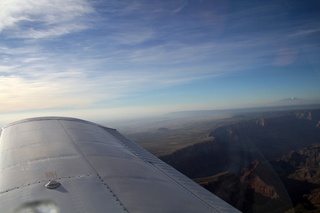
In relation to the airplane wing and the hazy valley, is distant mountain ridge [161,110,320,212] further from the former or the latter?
the airplane wing

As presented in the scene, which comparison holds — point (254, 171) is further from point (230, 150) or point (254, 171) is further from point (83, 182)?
point (83, 182)

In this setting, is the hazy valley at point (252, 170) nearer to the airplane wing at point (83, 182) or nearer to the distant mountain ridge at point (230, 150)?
the distant mountain ridge at point (230, 150)

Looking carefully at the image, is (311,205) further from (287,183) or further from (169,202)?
(169,202)

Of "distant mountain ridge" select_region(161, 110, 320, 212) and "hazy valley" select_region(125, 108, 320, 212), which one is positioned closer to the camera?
"distant mountain ridge" select_region(161, 110, 320, 212)

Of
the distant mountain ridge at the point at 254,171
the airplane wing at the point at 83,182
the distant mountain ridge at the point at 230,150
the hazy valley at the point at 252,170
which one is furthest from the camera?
the distant mountain ridge at the point at 230,150

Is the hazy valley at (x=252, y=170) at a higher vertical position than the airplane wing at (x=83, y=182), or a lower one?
lower

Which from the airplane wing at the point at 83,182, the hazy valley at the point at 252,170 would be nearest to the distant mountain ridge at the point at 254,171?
the hazy valley at the point at 252,170

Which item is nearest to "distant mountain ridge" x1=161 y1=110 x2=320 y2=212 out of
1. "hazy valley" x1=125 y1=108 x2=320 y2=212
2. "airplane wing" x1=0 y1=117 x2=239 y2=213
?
"hazy valley" x1=125 y1=108 x2=320 y2=212

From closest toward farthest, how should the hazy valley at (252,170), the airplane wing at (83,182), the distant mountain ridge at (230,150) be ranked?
1. the airplane wing at (83,182)
2. the hazy valley at (252,170)
3. the distant mountain ridge at (230,150)

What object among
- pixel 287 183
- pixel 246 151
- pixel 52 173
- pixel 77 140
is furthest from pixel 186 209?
pixel 246 151
